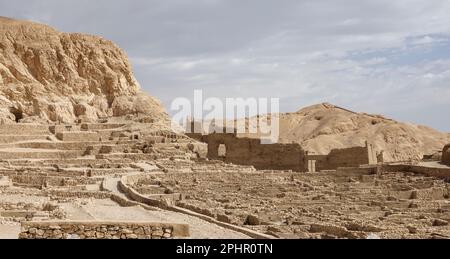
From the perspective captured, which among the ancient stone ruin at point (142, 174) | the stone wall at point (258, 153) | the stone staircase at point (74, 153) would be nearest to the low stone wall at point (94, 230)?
the ancient stone ruin at point (142, 174)

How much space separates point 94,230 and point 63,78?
48.2 metres

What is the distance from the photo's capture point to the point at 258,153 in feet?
152

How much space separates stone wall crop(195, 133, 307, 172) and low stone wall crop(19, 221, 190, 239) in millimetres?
33253

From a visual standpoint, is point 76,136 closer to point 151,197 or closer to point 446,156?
point 151,197

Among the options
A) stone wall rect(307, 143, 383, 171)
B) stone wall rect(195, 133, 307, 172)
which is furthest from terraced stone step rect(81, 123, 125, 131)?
stone wall rect(307, 143, 383, 171)

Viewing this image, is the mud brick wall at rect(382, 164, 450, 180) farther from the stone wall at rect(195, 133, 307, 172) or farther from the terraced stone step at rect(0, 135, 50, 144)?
the terraced stone step at rect(0, 135, 50, 144)

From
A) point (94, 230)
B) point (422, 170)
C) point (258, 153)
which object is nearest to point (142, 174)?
point (258, 153)

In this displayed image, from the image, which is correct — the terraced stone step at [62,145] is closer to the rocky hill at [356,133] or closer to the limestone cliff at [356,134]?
the limestone cliff at [356,134]

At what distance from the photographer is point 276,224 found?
19094 millimetres

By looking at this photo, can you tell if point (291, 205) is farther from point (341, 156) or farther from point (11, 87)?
point (11, 87)
